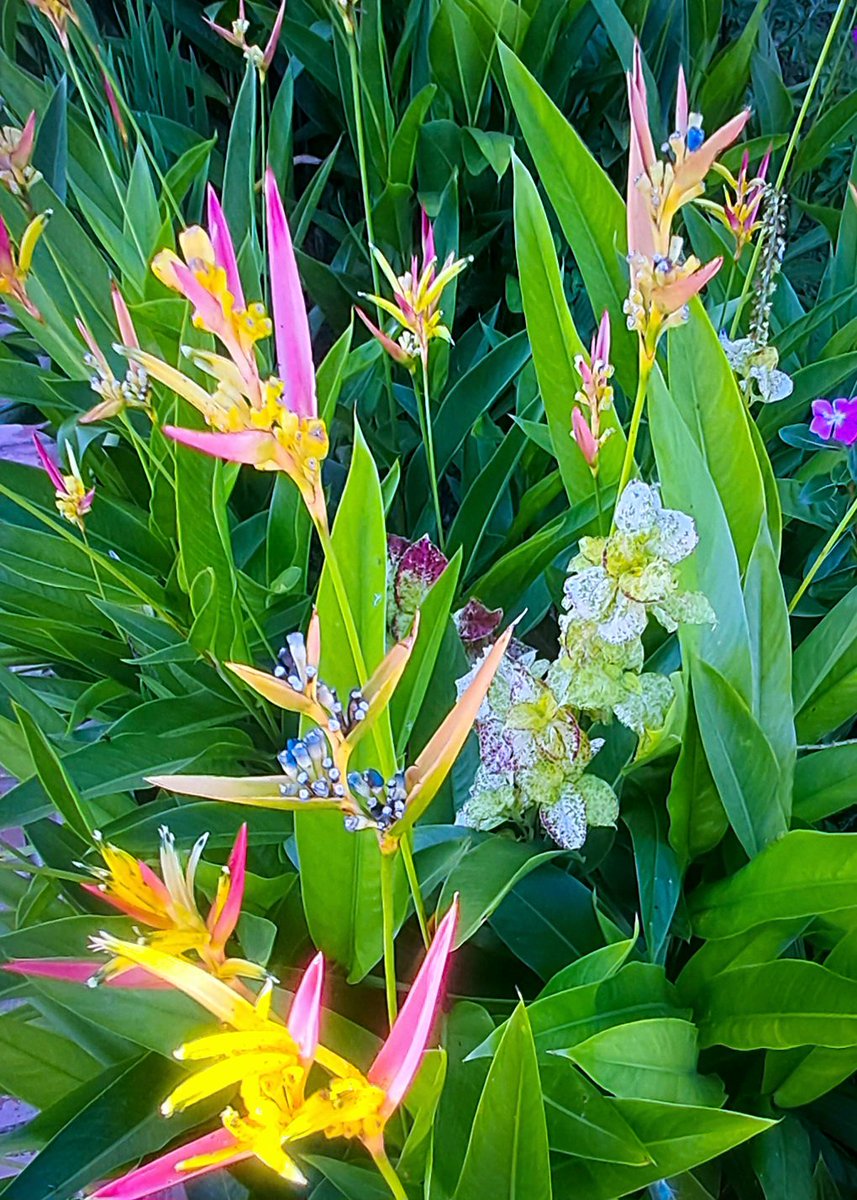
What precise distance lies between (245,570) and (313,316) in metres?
0.39

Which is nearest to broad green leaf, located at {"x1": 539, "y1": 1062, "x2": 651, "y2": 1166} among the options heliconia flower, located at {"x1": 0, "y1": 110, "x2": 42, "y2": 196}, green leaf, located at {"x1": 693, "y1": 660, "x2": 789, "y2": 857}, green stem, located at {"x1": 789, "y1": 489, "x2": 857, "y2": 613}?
green leaf, located at {"x1": 693, "y1": 660, "x2": 789, "y2": 857}

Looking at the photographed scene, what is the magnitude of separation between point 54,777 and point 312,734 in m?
0.23

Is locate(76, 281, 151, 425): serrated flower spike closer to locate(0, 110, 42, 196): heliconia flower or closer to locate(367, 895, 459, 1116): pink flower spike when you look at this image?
locate(0, 110, 42, 196): heliconia flower

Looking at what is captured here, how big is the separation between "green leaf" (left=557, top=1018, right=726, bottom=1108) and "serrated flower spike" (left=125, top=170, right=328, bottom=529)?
0.24 meters

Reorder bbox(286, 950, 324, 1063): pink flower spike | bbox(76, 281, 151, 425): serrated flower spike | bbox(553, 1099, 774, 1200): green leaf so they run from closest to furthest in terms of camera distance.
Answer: bbox(286, 950, 324, 1063): pink flower spike → bbox(553, 1099, 774, 1200): green leaf → bbox(76, 281, 151, 425): serrated flower spike

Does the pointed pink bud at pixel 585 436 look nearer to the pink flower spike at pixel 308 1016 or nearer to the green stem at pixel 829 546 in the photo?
the green stem at pixel 829 546

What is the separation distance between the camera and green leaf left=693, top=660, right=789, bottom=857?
41 centimetres

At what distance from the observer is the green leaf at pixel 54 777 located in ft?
1.39

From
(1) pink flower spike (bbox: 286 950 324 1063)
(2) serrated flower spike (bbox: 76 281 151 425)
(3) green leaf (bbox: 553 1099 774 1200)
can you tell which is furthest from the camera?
(2) serrated flower spike (bbox: 76 281 151 425)

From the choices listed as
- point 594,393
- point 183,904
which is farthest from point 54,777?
point 594,393

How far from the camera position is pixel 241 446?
234 millimetres

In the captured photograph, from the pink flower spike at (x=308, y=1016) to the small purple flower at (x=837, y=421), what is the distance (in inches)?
17.6

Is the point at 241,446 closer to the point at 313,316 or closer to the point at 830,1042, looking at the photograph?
the point at 830,1042

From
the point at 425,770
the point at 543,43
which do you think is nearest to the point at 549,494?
the point at 425,770
